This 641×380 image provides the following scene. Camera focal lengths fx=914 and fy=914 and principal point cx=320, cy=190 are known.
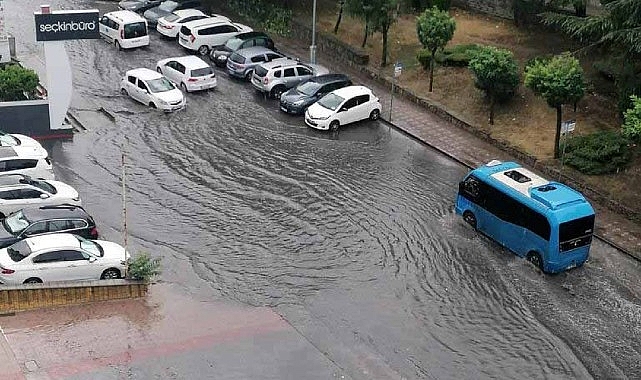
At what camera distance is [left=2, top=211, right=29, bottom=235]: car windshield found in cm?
2434

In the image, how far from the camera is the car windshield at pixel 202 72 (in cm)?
3749

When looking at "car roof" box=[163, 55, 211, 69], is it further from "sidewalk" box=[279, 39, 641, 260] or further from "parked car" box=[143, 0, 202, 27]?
"parked car" box=[143, 0, 202, 27]

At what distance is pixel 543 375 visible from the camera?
21438 mm

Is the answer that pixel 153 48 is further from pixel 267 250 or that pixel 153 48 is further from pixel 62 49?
pixel 267 250

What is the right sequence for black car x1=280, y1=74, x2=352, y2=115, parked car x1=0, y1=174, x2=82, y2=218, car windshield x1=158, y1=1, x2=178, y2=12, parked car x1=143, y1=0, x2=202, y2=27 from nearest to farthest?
parked car x1=0, y1=174, x2=82, y2=218 < black car x1=280, y1=74, x2=352, y2=115 < parked car x1=143, y1=0, x2=202, y2=27 < car windshield x1=158, y1=1, x2=178, y2=12

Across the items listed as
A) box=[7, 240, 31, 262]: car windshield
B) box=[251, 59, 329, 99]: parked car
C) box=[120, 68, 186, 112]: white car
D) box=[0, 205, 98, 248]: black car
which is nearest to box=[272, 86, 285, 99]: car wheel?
box=[251, 59, 329, 99]: parked car

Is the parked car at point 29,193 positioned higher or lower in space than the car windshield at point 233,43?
lower

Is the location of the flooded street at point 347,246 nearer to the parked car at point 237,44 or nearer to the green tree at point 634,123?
the green tree at point 634,123

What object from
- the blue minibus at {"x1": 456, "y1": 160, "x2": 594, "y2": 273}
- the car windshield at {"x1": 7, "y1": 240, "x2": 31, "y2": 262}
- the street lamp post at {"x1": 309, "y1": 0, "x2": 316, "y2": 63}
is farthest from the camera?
the street lamp post at {"x1": 309, "y1": 0, "x2": 316, "y2": 63}

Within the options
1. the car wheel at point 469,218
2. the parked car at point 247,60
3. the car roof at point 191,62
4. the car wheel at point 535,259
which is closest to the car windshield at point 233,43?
the parked car at point 247,60

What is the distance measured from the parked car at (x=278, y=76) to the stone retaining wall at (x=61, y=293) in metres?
16.1

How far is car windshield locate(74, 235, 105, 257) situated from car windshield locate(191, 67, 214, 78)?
14.7m

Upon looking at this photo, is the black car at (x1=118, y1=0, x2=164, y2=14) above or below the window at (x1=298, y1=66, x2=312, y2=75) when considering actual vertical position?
above

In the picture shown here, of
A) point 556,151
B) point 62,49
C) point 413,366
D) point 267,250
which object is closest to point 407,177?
point 556,151
